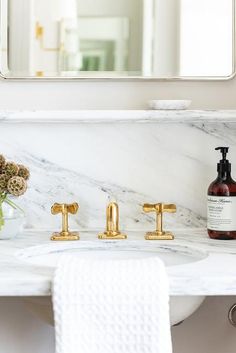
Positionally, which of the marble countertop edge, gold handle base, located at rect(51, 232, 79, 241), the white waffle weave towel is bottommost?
the white waffle weave towel

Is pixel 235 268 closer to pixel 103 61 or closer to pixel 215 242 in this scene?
pixel 215 242

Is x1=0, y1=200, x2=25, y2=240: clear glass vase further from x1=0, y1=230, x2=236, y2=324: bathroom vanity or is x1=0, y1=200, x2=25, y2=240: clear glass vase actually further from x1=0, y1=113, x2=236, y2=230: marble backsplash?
x1=0, y1=113, x2=236, y2=230: marble backsplash

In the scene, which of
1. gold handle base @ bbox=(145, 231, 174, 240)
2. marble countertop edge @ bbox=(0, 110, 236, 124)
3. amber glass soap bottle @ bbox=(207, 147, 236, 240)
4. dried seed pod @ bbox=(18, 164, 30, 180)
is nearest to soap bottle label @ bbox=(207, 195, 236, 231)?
amber glass soap bottle @ bbox=(207, 147, 236, 240)

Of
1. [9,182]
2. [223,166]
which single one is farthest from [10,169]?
[223,166]

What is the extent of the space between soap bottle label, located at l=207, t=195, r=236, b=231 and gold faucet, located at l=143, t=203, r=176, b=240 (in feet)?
0.31

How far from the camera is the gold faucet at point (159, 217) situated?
1720 millimetres

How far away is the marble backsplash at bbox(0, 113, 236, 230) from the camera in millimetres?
1839

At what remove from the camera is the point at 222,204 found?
1683 millimetres

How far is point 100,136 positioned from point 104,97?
0.10 meters

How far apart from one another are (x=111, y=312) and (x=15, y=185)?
19.4 inches

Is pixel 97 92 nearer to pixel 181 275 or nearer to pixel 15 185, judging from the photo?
pixel 15 185

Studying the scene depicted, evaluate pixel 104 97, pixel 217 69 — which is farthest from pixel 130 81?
pixel 217 69

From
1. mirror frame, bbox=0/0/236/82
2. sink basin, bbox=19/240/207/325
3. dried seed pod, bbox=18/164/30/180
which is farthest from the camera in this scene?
mirror frame, bbox=0/0/236/82

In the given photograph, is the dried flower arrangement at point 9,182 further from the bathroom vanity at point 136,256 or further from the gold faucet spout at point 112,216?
the gold faucet spout at point 112,216
